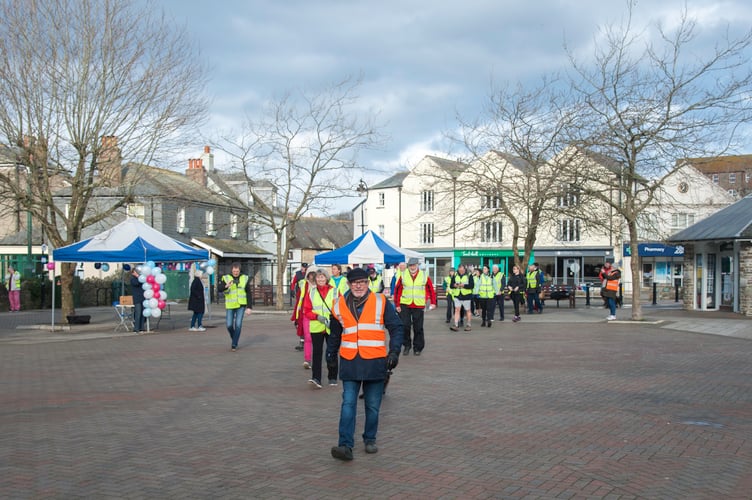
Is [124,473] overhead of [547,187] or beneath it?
beneath

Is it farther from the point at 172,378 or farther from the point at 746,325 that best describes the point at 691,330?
the point at 172,378

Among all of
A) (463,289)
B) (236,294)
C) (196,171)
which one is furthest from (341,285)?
(196,171)

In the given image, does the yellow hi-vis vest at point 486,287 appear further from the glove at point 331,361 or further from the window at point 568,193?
the glove at point 331,361

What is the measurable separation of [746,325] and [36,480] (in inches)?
740

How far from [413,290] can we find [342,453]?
24.6 ft

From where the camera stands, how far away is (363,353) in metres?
6.33

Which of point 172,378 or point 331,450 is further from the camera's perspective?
point 172,378

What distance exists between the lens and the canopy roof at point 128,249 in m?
18.5

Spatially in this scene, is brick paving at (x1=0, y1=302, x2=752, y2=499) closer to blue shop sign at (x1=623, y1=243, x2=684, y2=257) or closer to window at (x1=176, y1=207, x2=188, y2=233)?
window at (x1=176, y1=207, x2=188, y2=233)

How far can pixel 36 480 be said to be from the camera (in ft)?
18.7

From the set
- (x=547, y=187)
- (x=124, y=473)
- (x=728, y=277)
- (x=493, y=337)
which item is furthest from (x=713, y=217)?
(x=124, y=473)

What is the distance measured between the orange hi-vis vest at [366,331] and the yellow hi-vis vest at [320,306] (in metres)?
3.48

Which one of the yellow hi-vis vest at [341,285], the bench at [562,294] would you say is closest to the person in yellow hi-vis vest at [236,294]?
the yellow hi-vis vest at [341,285]

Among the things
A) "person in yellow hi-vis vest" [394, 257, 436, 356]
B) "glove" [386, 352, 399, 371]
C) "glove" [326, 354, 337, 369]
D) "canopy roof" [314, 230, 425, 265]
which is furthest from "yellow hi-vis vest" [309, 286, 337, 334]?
"canopy roof" [314, 230, 425, 265]
